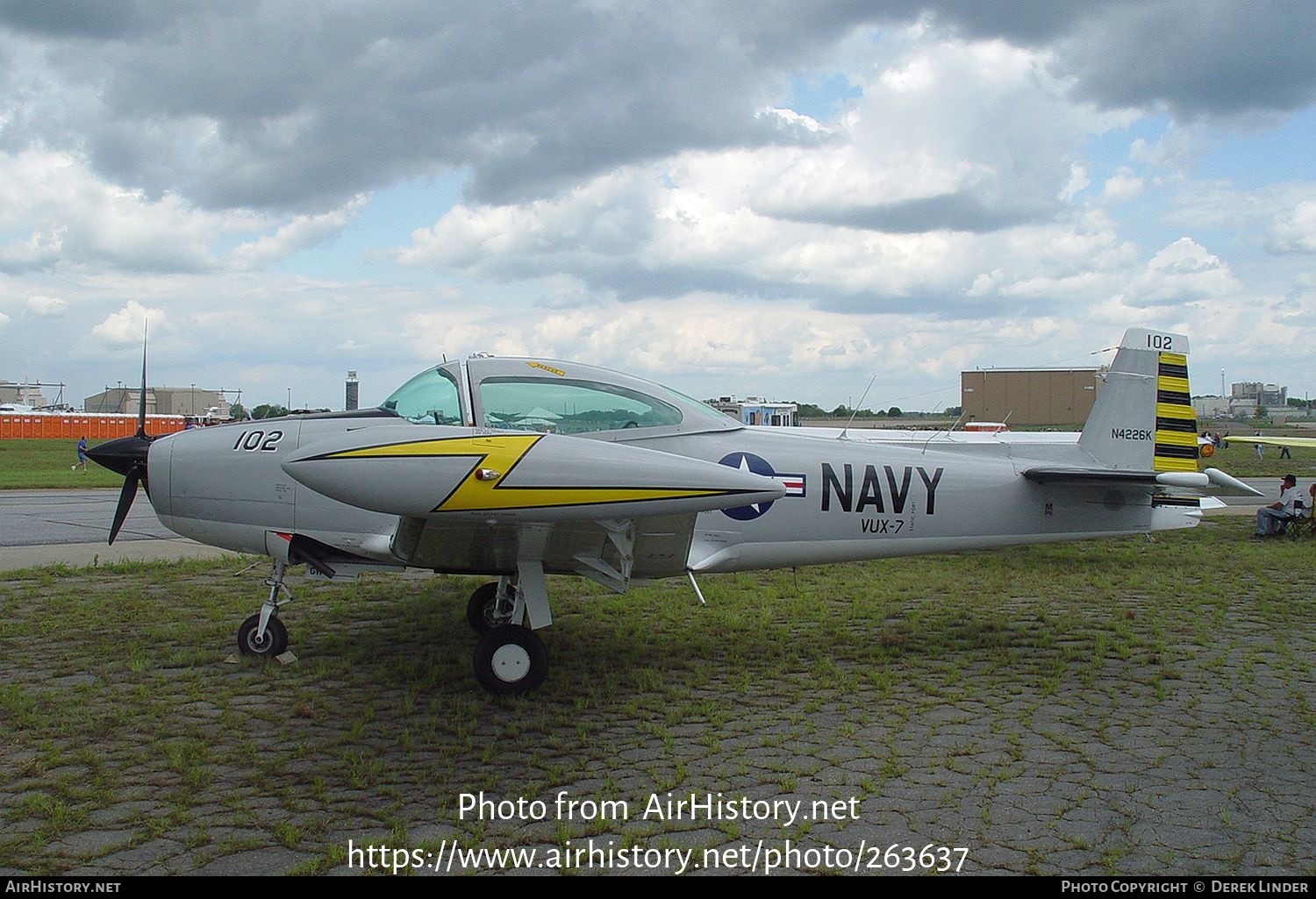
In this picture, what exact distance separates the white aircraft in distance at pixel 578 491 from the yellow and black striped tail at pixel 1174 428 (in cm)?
94

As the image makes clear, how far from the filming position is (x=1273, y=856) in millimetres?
3682

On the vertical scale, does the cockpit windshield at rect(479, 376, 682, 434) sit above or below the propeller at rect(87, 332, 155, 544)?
above

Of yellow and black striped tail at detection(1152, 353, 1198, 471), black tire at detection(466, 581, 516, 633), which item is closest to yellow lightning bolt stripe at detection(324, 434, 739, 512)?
black tire at detection(466, 581, 516, 633)

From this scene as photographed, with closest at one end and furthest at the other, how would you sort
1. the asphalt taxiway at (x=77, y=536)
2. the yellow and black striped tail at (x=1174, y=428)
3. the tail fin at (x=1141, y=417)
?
the tail fin at (x=1141, y=417) < the yellow and black striped tail at (x=1174, y=428) < the asphalt taxiway at (x=77, y=536)

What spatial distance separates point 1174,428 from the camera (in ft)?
29.9

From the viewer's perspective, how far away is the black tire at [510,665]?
5.82 m

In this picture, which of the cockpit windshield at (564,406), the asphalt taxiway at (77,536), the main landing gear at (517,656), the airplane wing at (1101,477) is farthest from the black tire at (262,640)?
the airplane wing at (1101,477)

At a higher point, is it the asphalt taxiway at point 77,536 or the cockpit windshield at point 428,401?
the cockpit windshield at point 428,401

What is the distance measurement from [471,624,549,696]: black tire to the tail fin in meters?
5.12

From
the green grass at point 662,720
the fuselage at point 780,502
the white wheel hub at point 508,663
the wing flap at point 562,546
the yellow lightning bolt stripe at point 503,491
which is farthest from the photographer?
the fuselage at point 780,502

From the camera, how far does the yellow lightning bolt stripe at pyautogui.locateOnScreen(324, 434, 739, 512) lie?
4312mm

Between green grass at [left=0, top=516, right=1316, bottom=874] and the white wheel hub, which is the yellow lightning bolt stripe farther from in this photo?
the white wheel hub

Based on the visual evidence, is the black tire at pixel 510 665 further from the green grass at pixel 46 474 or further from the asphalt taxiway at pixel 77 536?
the green grass at pixel 46 474
